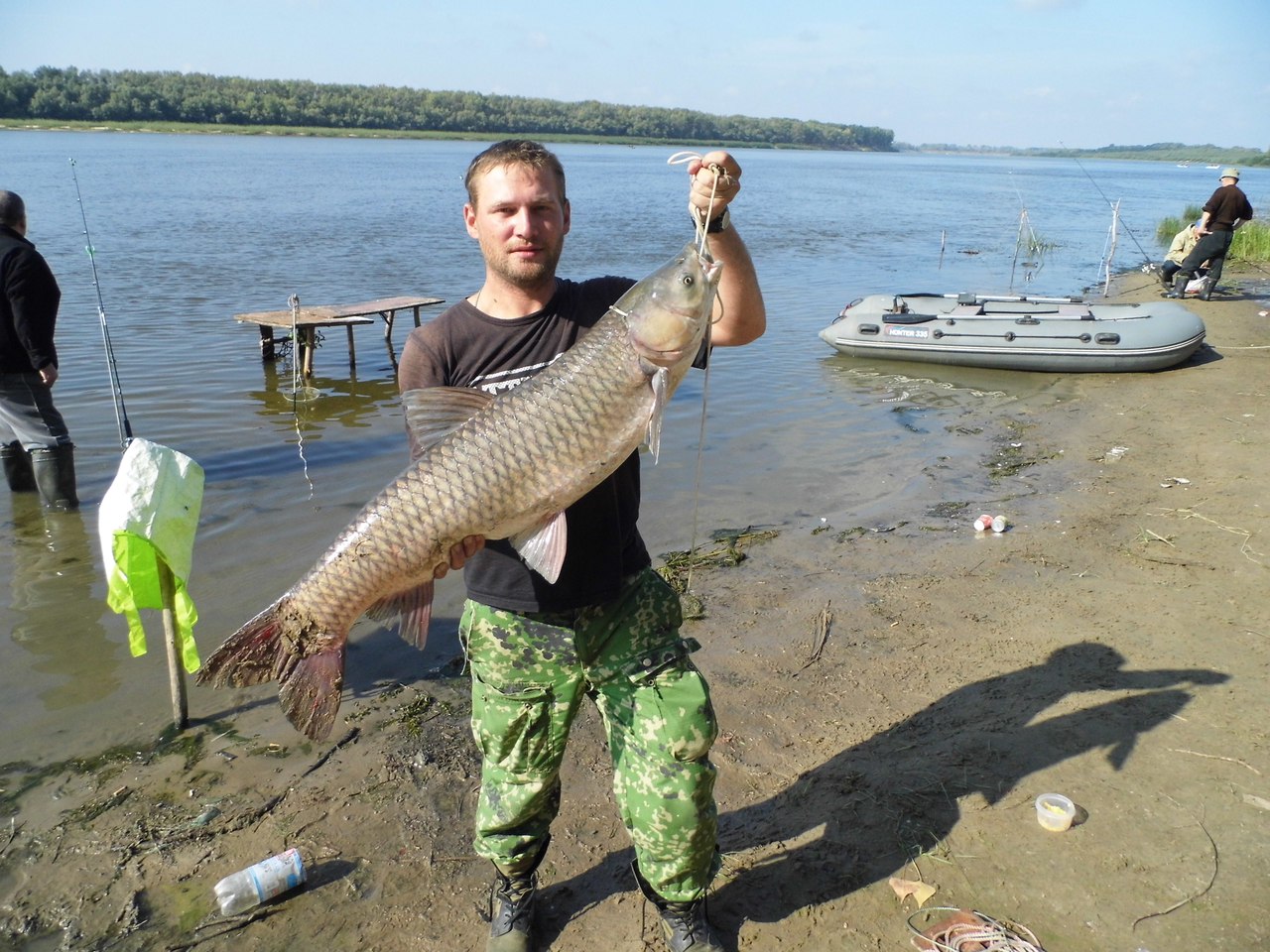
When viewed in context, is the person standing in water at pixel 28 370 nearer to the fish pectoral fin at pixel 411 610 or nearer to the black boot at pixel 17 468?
the black boot at pixel 17 468

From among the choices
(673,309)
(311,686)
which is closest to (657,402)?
(673,309)

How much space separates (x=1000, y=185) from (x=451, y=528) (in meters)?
73.6

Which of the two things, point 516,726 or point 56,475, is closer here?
point 516,726

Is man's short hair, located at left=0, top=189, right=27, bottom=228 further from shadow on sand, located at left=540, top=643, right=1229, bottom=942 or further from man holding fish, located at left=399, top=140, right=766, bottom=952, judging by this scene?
shadow on sand, located at left=540, top=643, right=1229, bottom=942

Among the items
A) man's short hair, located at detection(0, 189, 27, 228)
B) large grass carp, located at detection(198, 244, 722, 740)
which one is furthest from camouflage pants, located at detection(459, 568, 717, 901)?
man's short hair, located at detection(0, 189, 27, 228)

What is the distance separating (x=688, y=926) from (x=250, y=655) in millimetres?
1792

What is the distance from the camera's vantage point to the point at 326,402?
39.2 ft

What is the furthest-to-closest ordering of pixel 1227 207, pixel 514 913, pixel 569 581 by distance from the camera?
pixel 1227 207
pixel 514 913
pixel 569 581

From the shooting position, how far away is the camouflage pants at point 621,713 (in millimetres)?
2916

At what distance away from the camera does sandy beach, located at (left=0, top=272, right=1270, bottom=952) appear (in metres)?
3.31

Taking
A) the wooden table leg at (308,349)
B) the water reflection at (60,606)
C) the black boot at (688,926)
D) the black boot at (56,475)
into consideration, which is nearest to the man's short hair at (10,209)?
the black boot at (56,475)

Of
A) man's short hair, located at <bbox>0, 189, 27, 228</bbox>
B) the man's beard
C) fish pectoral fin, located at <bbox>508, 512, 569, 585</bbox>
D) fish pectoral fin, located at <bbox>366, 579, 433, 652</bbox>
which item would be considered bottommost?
fish pectoral fin, located at <bbox>366, 579, 433, 652</bbox>

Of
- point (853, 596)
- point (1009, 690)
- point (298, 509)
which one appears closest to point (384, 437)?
point (298, 509)

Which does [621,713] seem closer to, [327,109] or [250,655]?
[250,655]
